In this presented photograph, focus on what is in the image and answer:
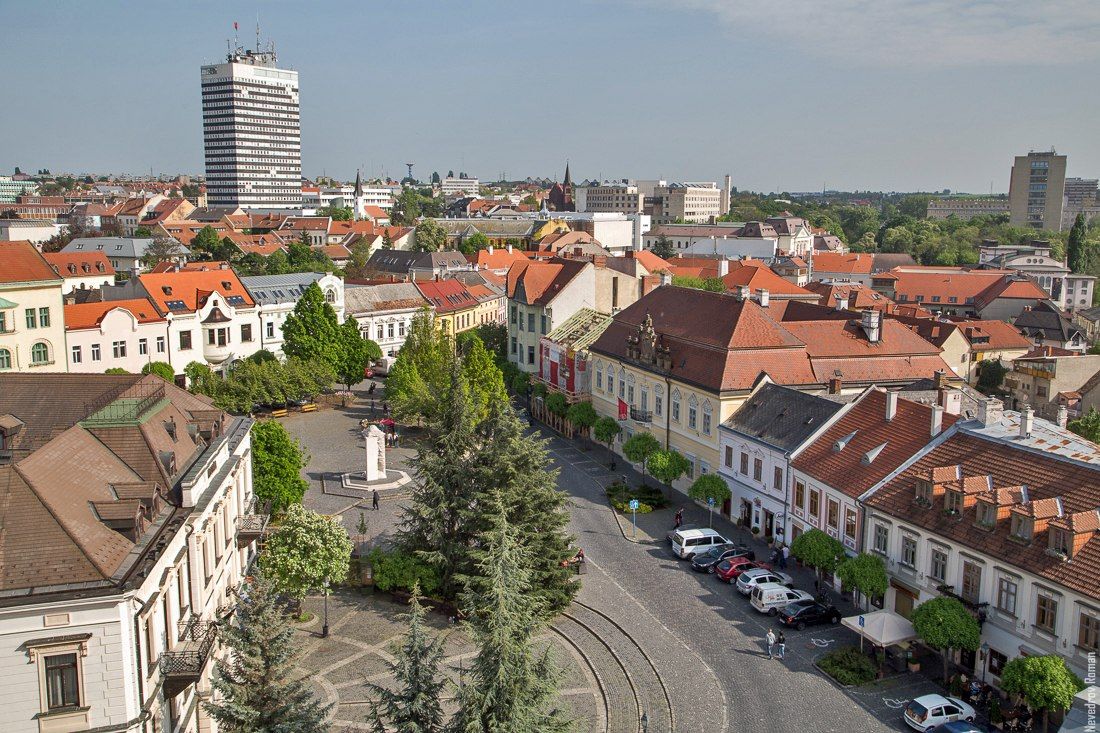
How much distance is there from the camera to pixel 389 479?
161ft

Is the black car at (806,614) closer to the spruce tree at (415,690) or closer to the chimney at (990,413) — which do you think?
the chimney at (990,413)

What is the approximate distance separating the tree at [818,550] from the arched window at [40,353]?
42577mm

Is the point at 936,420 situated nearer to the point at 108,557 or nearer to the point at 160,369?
the point at 108,557

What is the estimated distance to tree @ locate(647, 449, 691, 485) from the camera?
4538 centimetres

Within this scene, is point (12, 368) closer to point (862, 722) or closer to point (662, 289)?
point (662, 289)

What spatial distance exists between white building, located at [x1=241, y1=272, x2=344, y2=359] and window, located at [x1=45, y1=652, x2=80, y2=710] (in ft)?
167

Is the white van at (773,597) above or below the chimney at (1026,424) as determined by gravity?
below

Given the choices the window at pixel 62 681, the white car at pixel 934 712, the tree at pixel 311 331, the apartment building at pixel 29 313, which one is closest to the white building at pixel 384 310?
the tree at pixel 311 331

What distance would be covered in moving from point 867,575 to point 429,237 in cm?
11752

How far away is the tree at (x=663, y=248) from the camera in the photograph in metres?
158

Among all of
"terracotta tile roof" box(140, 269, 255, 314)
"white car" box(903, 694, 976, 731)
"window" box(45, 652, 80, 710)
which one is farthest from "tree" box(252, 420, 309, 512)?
"terracotta tile roof" box(140, 269, 255, 314)

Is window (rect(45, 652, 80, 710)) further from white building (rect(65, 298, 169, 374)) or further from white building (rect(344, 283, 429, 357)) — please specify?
white building (rect(344, 283, 429, 357))

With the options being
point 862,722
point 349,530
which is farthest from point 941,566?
point 349,530

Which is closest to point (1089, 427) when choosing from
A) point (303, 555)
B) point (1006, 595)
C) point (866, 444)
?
point (866, 444)
